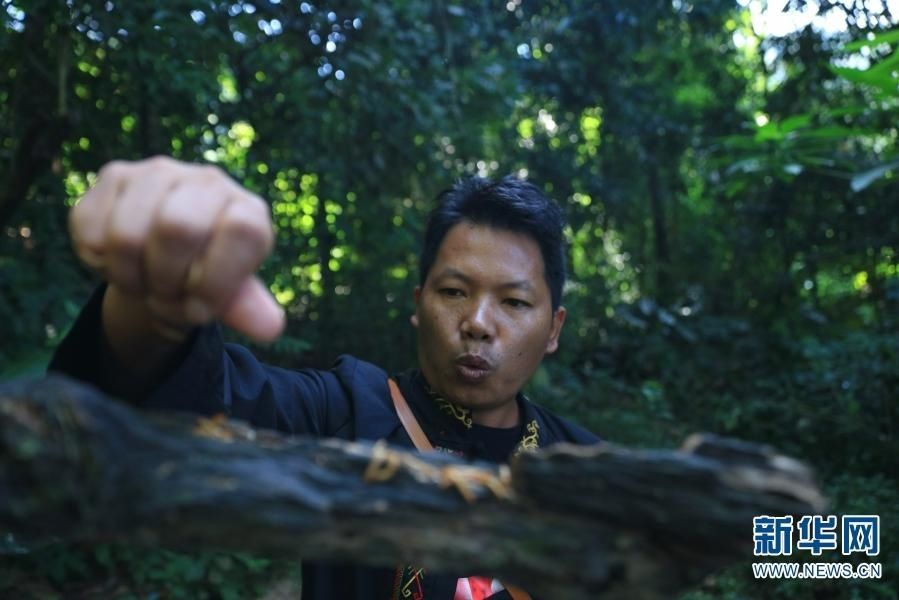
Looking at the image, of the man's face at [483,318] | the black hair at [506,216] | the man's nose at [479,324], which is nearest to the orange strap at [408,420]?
the man's face at [483,318]

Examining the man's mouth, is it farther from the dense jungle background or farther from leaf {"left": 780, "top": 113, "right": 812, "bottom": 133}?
leaf {"left": 780, "top": 113, "right": 812, "bottom": 133}

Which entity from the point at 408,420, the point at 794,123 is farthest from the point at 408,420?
the point at 794,123

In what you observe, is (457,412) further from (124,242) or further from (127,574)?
(127,574)

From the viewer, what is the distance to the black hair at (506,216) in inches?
83.0

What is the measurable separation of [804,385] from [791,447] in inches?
33.9

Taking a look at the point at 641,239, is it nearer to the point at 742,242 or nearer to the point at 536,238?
the point at 742,242

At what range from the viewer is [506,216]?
6.91ft

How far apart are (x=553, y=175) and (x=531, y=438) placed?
4.88 metres

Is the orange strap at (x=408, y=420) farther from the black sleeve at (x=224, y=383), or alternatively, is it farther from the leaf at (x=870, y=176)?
A: the leaf at (x=870, y=176)

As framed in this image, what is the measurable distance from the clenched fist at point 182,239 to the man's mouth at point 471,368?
1.10 m

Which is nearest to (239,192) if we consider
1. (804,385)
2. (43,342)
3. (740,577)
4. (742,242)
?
(43,342)

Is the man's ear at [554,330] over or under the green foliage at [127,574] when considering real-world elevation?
over

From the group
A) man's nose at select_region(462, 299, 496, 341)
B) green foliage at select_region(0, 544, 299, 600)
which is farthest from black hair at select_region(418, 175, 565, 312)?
green foliage at select_region(0, 544, 299, 600)

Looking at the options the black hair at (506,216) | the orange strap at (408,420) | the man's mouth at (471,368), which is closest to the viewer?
the orange strap at (408,420)
